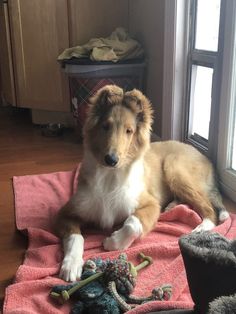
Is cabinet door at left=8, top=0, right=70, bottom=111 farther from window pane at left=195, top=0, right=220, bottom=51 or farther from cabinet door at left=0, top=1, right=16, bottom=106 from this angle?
window pane at left=195, top=0, right=220, bottom=51

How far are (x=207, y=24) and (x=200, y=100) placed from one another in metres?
0.53

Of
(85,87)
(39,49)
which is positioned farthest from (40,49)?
(85,87)

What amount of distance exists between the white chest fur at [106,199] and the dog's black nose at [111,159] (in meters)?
0.12

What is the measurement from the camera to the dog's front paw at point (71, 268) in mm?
1553

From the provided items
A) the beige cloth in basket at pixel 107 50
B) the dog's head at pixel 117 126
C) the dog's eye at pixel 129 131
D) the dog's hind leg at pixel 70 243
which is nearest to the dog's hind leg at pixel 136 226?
the dog's hind leg at pixel 70 243

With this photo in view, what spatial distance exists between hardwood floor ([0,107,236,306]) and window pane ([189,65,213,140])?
697mm

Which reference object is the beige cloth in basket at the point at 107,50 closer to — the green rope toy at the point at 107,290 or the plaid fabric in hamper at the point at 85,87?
the plaid fabric in hamper at the point at 85,87

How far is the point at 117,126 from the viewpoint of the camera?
73.3 inches

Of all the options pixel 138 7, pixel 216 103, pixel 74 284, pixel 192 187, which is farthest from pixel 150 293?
pixel 138 7

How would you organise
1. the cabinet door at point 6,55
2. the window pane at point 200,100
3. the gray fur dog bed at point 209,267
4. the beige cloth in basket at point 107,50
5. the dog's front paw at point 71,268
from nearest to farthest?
the gray fur dog bed at point 209,267
the dog's front paw at point 71,268
the window pane at point 200,100
the beige cloth in basket at point 107,50
the cabinet door at point 6,55

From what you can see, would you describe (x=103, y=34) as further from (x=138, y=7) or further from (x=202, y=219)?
(x=202, y=219)

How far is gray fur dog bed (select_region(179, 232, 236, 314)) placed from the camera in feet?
3.27

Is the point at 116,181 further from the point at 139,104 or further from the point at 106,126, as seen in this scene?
the point at 139,104

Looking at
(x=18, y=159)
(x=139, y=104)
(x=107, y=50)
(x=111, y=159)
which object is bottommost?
(x=18, y=159)
